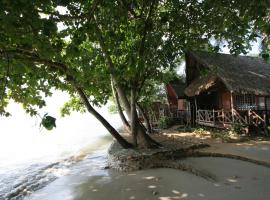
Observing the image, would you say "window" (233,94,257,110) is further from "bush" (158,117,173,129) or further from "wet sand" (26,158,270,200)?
"wet sand" (26,158,270,200)

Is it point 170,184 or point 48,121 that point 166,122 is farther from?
point 48,121

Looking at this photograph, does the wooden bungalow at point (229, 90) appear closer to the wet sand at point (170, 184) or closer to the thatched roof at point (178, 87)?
the thatched roof at point (178, 87)

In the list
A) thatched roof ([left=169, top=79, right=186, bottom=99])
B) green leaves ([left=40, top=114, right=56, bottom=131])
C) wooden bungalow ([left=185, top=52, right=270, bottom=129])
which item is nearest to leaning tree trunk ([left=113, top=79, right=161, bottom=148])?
wooden bungalow ([left=185, top=52, right=270, bottom=129])

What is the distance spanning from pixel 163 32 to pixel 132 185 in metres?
5.93

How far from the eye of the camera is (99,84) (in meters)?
15.9

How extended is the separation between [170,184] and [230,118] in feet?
34.6

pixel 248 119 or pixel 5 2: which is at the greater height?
pixel 5 2

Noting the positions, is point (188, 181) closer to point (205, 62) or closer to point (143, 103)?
point (205, 62)

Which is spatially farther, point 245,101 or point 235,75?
point 245,101

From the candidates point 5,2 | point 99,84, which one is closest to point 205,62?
point 99,84

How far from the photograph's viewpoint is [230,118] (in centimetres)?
1870

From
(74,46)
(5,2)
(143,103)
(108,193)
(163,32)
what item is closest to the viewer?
(5,2)

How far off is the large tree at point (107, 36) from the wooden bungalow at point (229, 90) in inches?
178

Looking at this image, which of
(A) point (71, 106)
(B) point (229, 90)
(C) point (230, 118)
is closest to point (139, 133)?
(B) point (229, 90)
